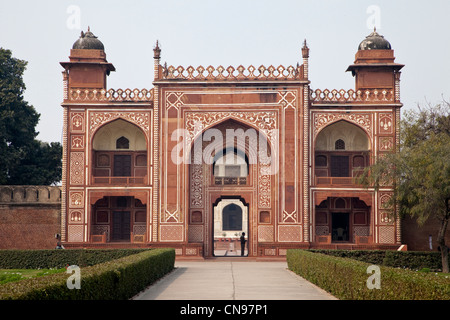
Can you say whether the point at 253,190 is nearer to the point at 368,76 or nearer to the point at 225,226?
the point at 368,76

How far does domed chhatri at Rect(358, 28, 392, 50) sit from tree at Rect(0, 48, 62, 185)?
1901 cm

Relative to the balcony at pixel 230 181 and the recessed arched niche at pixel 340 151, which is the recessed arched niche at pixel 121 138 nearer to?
the balcony at pixel 230 181

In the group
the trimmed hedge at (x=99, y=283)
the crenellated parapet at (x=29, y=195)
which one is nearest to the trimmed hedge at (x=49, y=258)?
the trimmed hedge at (x=99, y=283)

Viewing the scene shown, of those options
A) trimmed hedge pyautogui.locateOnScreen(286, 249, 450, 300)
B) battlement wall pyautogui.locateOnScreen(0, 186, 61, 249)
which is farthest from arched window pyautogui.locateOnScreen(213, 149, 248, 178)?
trimmed hedge pyautogui.locateOnScreen(286, 249, 450, 300)

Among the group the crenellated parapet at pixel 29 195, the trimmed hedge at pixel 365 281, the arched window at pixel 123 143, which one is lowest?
the trimmed hedge at pixel 365 281

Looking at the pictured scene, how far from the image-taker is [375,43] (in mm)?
31344

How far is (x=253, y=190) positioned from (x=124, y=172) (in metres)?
6.30

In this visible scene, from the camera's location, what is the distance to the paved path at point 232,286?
14.6 meters

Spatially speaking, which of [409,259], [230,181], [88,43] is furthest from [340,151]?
[88,43]

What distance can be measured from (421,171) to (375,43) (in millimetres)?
9167

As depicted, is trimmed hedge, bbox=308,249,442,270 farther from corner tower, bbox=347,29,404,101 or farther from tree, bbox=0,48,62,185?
tree, bbox=0,48,62,185

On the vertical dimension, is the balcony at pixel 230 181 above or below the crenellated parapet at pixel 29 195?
above

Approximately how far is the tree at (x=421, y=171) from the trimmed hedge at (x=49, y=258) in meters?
10.4

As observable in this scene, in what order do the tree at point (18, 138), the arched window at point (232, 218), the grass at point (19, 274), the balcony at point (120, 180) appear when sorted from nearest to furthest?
the grass at point (19, 274)
the balcony at point (120, 180)
the tree at point (18, 138)
the arched window at point (232, 218)
